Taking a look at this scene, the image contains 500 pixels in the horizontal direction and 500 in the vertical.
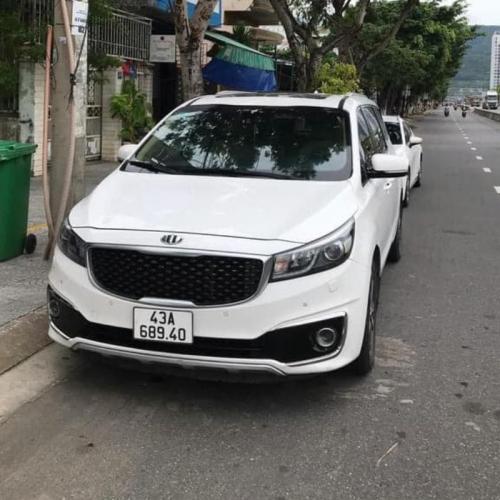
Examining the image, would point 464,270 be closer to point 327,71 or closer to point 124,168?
point 124,168

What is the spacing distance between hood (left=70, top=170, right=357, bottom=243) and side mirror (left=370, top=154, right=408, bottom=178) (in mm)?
567

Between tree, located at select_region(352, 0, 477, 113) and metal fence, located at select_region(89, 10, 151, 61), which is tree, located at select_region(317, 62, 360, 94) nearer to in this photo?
metal fence, located at select_region(89, 10, 151, 61)

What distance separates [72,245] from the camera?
4184mm

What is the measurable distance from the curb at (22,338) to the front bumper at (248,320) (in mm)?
740

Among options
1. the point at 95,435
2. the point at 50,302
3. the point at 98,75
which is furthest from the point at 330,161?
the point at 98,75

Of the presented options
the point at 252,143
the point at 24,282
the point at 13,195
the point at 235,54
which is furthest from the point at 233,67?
the point at 252,143

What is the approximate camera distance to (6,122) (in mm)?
12844

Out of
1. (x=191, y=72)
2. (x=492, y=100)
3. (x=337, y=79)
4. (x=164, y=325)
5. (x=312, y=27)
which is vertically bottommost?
(x=164, y=325)

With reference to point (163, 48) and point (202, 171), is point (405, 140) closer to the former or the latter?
point (163, 48)

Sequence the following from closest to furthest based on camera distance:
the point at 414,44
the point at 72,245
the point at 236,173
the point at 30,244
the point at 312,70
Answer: the point at 72,245 < the point at 236,173 < the point at 30,244 < the point at 312,70 < the point at 414,44

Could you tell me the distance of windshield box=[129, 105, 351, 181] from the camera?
5008mm

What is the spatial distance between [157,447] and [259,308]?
0.84 meters

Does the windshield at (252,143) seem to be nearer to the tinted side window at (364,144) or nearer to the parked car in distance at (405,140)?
the tinted side window at (364,144)

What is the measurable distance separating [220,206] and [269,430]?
1.26 metres
